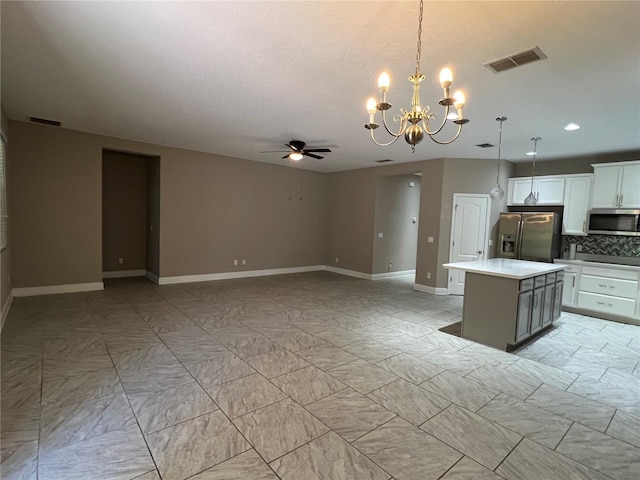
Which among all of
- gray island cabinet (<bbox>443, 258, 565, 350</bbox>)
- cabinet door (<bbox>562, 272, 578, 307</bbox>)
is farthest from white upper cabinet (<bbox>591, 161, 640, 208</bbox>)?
gray island cabinet (<bbox>443, 258, 565, 350</bbox>)

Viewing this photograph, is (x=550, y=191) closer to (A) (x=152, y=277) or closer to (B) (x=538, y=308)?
(B) (x=538, y=308)

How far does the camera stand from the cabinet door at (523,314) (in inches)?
149

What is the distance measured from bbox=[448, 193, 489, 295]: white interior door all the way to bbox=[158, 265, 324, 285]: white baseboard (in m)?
3.90

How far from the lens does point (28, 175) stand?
526 cm

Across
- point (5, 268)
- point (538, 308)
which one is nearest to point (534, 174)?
point (538, 308)

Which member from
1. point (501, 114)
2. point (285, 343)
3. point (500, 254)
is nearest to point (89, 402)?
point (285, 343)

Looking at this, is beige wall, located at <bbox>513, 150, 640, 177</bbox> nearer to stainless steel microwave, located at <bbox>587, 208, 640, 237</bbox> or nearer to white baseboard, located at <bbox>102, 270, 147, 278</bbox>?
stainless steel microwave, located at <bbox>587, 208, 640, 237</bbox>

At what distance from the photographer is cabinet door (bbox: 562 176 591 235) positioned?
578cm

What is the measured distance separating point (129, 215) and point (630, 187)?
9.69m

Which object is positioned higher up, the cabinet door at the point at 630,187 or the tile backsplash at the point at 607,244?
the cabinet door at the point at 630,187

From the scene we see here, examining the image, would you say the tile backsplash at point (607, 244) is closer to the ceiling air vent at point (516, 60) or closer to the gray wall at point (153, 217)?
the ceiling air vent at point (516, 60)

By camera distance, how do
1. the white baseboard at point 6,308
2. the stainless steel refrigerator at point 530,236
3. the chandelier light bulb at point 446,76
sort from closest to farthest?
1. the chandelier light bulb at point 446,76
2. the white baseboard at point 6,308
3. the stainless steel refrigerator at point 530,236

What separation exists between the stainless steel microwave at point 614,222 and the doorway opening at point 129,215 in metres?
8.34

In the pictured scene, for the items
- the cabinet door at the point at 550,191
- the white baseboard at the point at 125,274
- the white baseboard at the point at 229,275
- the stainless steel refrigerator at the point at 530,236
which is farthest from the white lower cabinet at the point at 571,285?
the white baseboard at the point at 125,274
